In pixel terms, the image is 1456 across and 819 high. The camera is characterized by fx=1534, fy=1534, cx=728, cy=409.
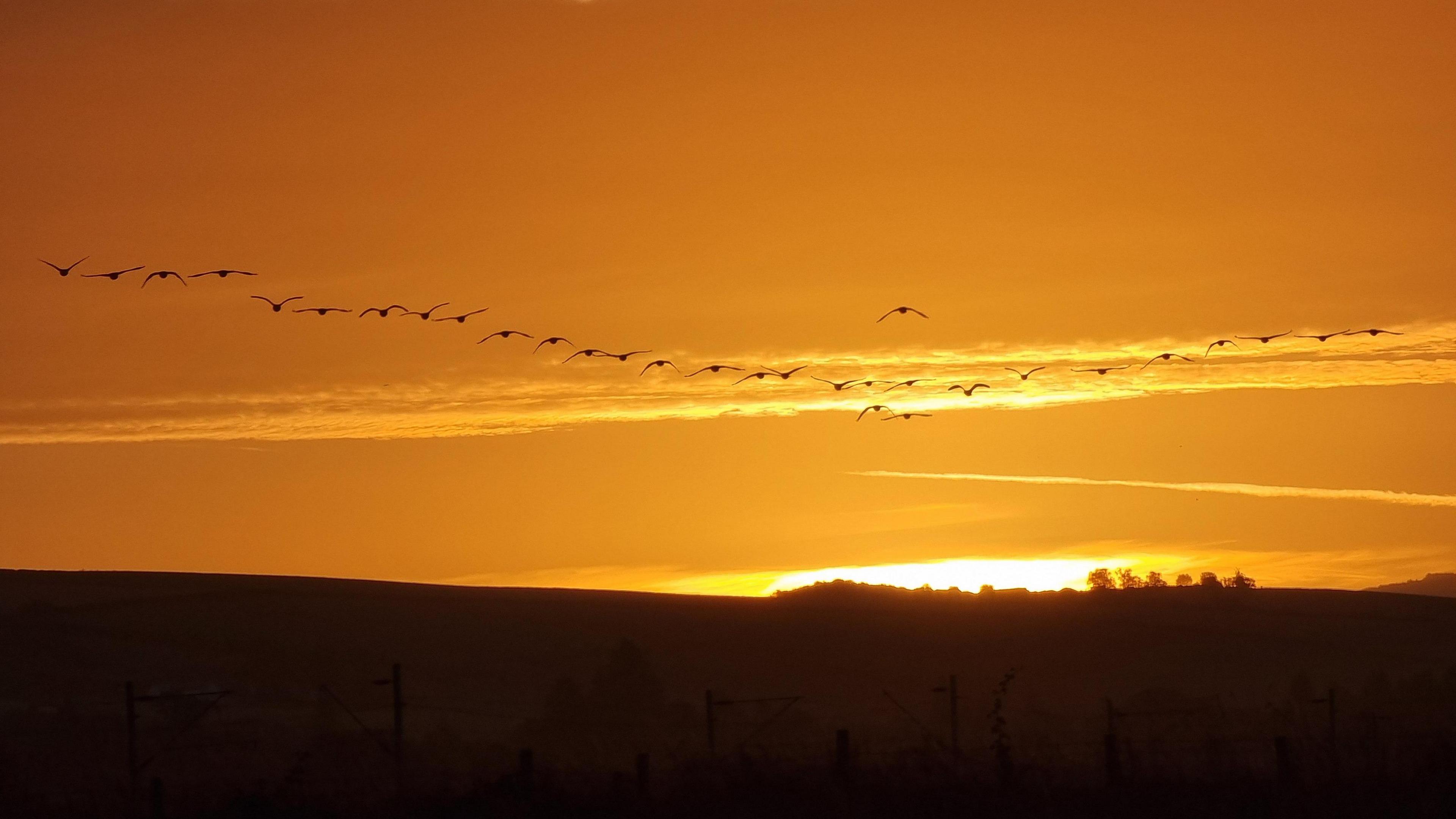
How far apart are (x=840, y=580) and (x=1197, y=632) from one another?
2120 centimetres

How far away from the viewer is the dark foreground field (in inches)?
847

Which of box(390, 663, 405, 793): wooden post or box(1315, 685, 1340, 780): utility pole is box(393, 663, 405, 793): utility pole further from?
box(1315, 685, 1340, 780): utility pole

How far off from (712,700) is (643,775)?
1772 centimetres

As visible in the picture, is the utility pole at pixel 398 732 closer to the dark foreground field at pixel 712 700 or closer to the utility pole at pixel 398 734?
the utility pole at pixel 398 734

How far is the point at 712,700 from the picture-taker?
1506 inches

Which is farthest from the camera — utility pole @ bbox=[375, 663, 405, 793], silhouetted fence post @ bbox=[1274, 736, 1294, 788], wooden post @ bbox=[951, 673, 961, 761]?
wooden post @ bbox=[951, 673, 961, 761]

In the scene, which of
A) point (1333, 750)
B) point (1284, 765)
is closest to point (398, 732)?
point (1284, 765)

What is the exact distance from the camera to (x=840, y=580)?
92.2 m

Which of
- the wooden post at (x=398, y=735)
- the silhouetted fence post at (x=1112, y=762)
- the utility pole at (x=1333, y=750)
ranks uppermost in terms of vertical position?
the wooden post at (x=398, y=735)

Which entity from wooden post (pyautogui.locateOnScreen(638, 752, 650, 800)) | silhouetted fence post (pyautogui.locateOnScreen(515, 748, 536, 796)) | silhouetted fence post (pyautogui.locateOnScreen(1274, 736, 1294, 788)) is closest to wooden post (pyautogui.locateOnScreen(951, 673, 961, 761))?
silhouetted fence post (pyautogui.locateOnScreen(1274, 736, 1294, 788))

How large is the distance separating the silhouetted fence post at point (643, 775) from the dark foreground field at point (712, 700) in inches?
3.2

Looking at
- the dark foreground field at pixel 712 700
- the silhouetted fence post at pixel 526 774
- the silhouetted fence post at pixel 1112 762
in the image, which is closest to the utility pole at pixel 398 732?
the dark foreground field at pixel 712 700

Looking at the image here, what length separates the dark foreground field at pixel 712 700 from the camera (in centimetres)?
2152

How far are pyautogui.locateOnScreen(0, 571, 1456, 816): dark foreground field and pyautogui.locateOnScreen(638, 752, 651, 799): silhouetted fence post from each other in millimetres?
82
